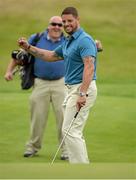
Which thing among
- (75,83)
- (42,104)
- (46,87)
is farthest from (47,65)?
(75,83)

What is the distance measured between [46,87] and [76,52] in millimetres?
1716

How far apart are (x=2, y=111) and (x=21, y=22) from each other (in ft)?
77.6

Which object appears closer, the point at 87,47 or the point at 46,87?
the point at 87,47

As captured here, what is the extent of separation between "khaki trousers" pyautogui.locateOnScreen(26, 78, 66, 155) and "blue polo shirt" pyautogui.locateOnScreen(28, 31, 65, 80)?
79 mm

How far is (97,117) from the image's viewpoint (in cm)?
1361

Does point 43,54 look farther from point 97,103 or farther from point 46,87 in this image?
point 97,103

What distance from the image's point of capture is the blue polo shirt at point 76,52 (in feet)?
30.2

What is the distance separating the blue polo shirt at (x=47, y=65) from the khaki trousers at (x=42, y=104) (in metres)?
0.08

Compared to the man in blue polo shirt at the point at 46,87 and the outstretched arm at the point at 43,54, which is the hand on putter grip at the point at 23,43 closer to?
the outstretched arm at the point at 43,54

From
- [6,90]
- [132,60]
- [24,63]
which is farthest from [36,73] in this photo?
[132,60]

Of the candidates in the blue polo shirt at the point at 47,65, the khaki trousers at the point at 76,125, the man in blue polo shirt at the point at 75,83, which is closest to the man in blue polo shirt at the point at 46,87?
the blue polo shirt at the point at 47,65

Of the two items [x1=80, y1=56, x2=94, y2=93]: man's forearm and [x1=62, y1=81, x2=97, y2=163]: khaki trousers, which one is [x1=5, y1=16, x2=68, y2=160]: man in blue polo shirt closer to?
[x1=62, y1=81, x2=97, y2=163]: khaki trousers

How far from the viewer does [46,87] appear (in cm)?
1092

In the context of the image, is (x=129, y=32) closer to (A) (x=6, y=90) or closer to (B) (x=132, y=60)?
(B) (x=132, y=60)
